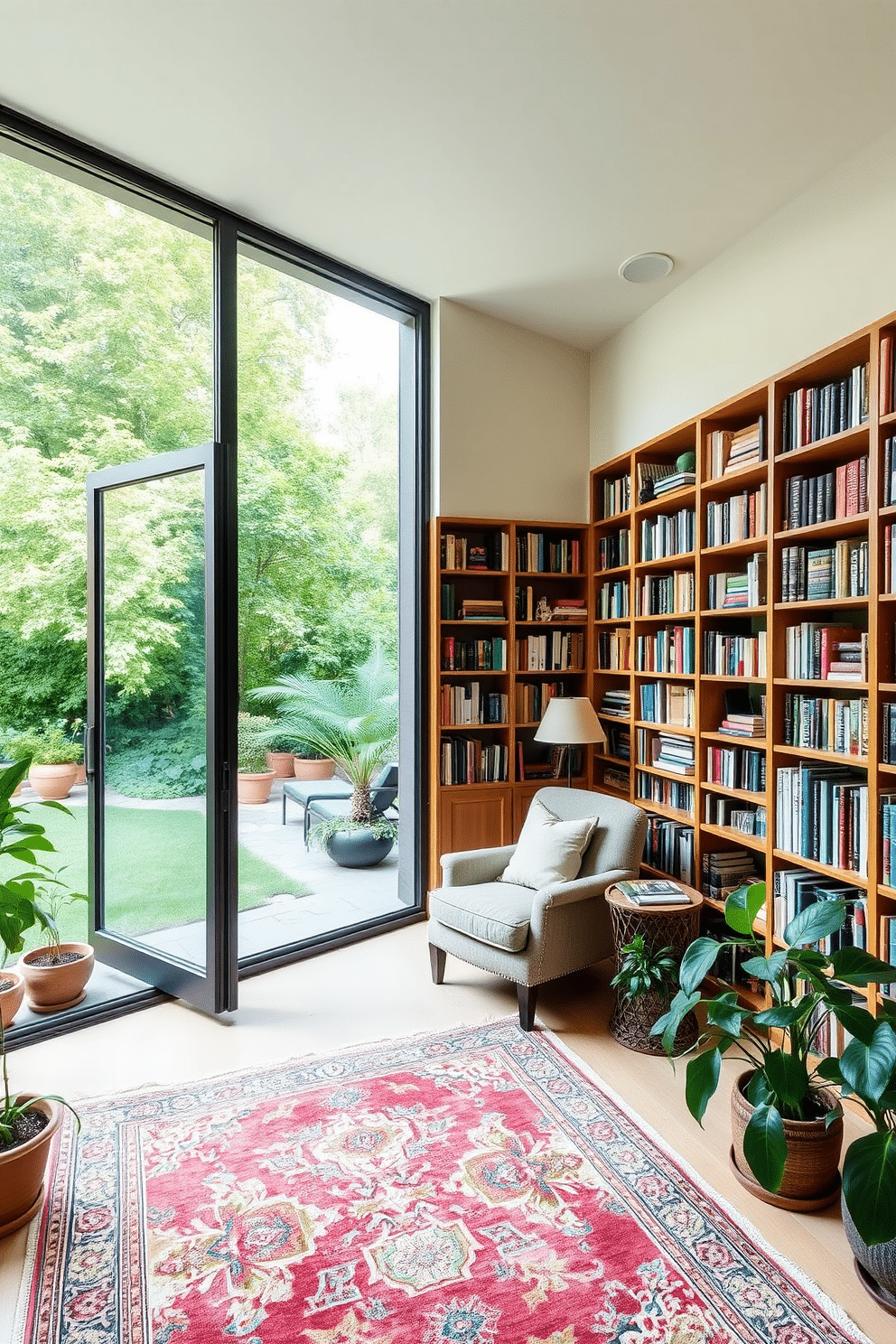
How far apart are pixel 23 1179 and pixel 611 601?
335cm

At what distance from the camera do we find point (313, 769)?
19.5ft

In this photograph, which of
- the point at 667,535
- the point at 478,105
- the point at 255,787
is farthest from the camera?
the point at 255,787

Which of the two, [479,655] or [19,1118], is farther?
[479,655]

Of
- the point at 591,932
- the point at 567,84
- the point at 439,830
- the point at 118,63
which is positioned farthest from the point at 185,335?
the point at 591,932

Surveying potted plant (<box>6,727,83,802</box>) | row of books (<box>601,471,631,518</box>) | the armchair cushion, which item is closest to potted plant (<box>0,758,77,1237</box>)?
the armchair cushion

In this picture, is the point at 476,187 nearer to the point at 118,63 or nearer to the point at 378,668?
the point at 118,63

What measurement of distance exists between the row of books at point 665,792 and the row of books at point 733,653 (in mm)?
556

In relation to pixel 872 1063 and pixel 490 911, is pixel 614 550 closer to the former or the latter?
pixel 490 911

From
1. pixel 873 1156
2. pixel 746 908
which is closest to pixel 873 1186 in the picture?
pixel 873 1156

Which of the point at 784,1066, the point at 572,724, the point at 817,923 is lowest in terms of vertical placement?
the point at 784,1066

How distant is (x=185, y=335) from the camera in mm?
4363

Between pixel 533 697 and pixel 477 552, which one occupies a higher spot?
pixel 477 552

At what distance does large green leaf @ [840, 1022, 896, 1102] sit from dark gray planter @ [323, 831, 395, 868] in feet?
11.6

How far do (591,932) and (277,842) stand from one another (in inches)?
112
